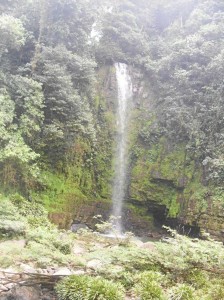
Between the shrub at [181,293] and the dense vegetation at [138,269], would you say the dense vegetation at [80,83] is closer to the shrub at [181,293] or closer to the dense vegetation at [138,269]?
the dense vegetation at [138,269]

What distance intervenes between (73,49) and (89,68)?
1729 millimetres

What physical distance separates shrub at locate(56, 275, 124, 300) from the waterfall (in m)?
8.82

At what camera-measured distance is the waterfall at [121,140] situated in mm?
15102

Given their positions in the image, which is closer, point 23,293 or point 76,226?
point 23,293

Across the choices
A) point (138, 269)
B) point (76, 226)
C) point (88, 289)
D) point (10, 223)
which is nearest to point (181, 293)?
point (138, 269)

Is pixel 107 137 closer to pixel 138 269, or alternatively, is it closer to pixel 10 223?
pixel 10 223

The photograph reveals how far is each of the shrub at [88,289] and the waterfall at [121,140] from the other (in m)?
8.82

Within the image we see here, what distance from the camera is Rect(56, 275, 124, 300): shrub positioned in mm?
5223

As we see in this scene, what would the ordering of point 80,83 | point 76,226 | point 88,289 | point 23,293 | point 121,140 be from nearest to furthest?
1. point 23,293
2. point 88,289
3. point 76,226
4. point 80,83
5. point 121,140

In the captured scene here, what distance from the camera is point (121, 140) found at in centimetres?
1648

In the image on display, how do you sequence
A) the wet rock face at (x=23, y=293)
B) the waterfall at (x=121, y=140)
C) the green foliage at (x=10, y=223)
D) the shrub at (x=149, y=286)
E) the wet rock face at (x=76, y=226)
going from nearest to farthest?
the wet rock face at (x=23, y=293) < the shrub at (x=149, y=286) < the green foliage at (x=10, y=223) < the wet rock face at (x=76, y=226) < the waterfall at (x=121, y=140)

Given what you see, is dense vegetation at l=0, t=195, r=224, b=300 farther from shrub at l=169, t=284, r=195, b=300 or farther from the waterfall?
the waterfall

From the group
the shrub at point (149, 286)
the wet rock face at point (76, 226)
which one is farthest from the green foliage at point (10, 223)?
the wet rock face at point (76, 226)

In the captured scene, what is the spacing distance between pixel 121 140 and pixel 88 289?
11586 mm
